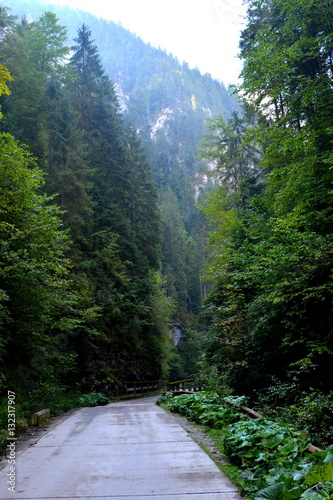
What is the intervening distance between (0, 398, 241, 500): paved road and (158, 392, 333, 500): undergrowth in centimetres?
27

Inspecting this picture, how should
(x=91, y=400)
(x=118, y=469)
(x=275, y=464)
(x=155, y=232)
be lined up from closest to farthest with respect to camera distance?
(x=275, y=464) < (x=118, y=469) < (x=91, y=400) < (x=155, y=232)

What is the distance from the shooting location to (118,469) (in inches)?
185

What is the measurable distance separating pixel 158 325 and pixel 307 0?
24654 mm

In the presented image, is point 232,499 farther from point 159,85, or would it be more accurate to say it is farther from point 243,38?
point 159,85

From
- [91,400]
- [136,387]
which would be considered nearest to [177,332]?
[136,387]

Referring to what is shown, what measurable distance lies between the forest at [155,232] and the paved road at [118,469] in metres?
2.15

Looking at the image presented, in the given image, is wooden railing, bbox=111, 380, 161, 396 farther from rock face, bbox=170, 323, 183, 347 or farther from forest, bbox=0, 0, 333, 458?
rock face, bbox=170, 323, 183, 347

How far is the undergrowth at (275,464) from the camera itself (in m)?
2.94

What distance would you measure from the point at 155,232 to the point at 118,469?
1151 inches

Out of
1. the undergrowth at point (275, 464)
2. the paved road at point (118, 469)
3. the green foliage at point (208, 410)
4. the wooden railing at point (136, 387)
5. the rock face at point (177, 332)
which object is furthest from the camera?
the rock face at point (177, 332)

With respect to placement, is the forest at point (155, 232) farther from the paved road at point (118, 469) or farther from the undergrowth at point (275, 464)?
the paved road at point (118, 469)

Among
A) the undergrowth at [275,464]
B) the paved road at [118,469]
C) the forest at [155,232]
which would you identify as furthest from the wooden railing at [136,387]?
the undergrowth at [275,464]

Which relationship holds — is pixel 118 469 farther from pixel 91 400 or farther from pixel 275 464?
pixel 91 400

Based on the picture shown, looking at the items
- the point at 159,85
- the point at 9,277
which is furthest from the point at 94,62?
the point at 159,85
